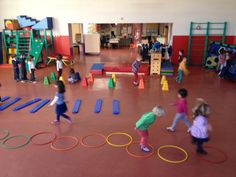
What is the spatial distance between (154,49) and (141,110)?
18.6 feet

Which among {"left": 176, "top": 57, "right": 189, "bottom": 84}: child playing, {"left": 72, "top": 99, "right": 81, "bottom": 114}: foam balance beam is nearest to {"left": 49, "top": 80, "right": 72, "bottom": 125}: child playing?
{"left": 72, "top": 99, "right": 81, "bottom": 114}: foam balance beam

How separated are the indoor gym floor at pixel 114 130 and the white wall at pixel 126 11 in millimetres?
4722

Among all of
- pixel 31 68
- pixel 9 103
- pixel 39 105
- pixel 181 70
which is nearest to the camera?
pixel 39 105

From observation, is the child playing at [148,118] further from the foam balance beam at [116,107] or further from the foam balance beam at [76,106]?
the foam balance beam at [76,106]

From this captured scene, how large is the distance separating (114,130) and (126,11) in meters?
9.43

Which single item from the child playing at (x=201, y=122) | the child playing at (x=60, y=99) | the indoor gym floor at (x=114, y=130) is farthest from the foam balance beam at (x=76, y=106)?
the child playing at (x=201, y=122)

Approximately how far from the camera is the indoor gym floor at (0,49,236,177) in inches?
159

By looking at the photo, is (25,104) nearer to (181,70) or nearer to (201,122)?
(201,122)

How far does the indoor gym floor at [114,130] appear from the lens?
13.2ft

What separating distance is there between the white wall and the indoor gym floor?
4.72 m

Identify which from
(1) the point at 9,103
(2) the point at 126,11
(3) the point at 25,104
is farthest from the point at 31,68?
(2) the point at 126,11

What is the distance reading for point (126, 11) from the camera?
13.0 m

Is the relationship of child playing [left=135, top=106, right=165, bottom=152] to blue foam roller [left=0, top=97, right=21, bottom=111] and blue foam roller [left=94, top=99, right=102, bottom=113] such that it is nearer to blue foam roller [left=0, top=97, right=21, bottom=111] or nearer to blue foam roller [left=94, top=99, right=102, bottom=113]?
blue foam roller [left=94, top=99, right=102, bottom=113]

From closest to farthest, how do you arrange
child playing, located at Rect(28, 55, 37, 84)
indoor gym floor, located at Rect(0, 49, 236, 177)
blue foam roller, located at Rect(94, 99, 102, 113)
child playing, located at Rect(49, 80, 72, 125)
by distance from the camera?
indoor gym floor, located at Rect(0, 49, 236, 177)
child playing, located at Rect(49, 80, 72, 125)
blue foam roller, located at Rect(94, 99, 102, 113)
child playing, located at Rect(28, 55, 37, 84)
